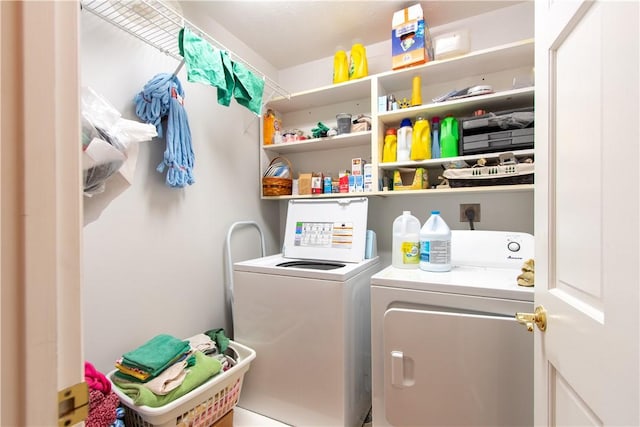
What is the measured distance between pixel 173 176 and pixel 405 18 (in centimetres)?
172

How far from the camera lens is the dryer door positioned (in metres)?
1.06

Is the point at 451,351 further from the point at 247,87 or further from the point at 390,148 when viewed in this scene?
the point at 247,87

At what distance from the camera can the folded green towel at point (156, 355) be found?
121 centimetres

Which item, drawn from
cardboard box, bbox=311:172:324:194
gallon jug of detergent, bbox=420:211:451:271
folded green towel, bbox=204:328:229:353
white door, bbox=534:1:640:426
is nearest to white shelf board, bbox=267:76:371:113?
cardboard box, bbox=311:172:324:194

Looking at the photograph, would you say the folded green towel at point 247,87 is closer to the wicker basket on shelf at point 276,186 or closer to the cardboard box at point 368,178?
the wicker basket on shelf at point 276,186

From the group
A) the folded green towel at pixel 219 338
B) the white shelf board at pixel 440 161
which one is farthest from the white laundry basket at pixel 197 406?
the white shelf board at pixel 440 161

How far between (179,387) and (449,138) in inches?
76.7

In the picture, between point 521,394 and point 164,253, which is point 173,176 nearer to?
point 164,253

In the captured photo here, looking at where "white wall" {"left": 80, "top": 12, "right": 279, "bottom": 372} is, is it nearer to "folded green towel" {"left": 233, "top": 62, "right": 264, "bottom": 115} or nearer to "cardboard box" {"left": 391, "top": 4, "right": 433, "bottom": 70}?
"folded green towel" {"left": 233, "top": 62, "right": 264, "bottom": 115}

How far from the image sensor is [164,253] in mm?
1606

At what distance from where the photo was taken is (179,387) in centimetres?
120

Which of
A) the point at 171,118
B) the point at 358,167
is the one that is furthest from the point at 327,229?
the point at 171,118

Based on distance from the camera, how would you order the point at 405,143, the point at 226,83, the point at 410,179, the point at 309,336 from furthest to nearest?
1. the point at 410,179
2. the point at 405,143
3. the point at 226,83
4. the point at 309,336

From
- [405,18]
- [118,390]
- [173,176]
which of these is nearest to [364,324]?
[118,390]
